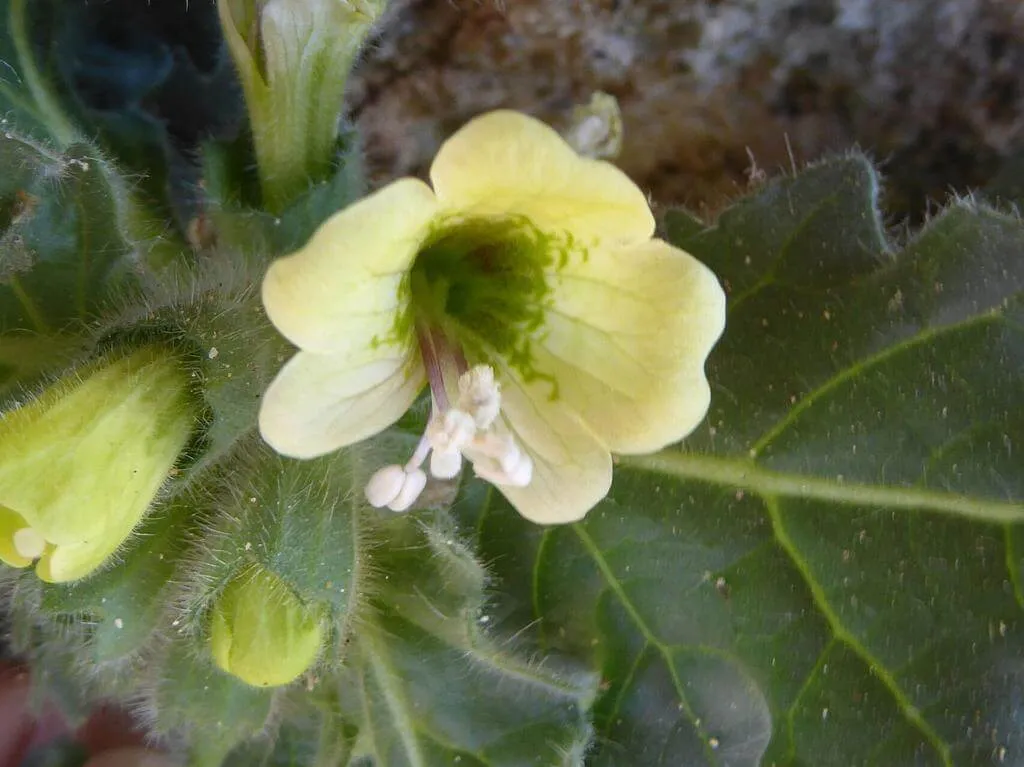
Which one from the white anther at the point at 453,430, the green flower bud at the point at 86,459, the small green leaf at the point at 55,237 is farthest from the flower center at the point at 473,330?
the small green leaf at the point at 55,237

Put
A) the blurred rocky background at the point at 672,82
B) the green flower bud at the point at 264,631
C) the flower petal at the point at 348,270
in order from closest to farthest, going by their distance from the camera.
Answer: the flower petal at the point at 348,270 → the green flower bud at the point at 264,631 → the blurred rocky background at the point at 672,82

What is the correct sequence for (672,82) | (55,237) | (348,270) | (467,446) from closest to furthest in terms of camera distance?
(348,270)
(467,446)
(55,237)
(672,82)

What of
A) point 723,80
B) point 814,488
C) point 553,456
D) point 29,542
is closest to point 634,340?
point 553,456

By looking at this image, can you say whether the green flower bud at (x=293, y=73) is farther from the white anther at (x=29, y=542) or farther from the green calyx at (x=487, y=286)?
the white anther at (x=29, y=542)

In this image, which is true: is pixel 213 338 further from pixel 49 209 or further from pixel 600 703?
pixel 600 703

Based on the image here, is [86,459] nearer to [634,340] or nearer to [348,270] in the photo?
[348,270]

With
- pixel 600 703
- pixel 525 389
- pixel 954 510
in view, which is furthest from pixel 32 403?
pixel 954 510
